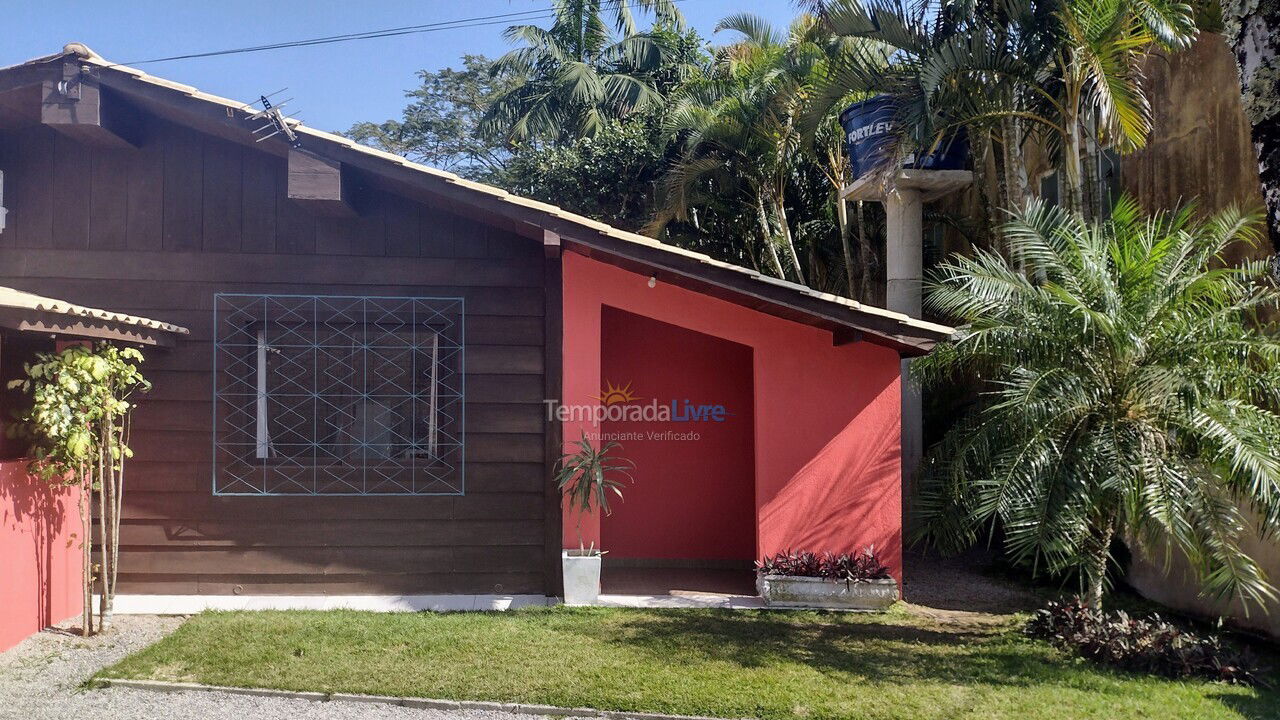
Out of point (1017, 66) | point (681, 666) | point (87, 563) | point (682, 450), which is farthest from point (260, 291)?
point (1017, 66)

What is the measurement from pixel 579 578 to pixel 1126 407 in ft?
13.6

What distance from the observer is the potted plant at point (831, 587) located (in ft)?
23.3

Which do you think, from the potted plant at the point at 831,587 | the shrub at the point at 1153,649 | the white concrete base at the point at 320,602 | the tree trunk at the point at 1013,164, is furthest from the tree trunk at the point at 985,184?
the white concrete base at the point at 320,602

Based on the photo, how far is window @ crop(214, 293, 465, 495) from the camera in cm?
723

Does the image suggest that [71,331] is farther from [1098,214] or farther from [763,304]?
[1098,214]

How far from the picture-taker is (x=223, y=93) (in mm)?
6848

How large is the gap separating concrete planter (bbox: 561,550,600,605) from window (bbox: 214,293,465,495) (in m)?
1.11

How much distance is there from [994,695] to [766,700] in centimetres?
136

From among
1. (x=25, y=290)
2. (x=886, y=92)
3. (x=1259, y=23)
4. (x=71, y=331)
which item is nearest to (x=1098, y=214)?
(x=886, y=92)

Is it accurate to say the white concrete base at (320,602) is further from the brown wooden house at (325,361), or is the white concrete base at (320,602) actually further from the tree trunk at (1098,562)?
the tree trunk at (1098,562)

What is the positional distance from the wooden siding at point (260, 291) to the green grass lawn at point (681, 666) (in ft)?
2.30

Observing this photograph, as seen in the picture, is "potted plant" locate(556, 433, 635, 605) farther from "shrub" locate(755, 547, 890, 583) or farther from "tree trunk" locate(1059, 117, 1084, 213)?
"tree trunk" locate(1059, 117, 1084, 213)

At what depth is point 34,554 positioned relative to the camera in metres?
5.98

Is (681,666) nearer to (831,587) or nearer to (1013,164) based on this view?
(831,587)
